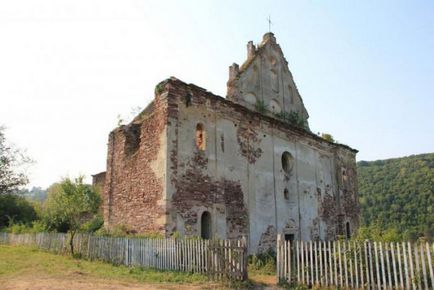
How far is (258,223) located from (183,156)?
5582 mm

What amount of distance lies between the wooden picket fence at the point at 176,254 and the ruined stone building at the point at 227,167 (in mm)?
1387

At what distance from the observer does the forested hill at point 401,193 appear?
5191 cm

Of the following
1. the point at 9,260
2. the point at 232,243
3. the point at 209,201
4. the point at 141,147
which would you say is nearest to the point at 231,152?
the point at 209,201

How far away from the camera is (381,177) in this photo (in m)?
66.2

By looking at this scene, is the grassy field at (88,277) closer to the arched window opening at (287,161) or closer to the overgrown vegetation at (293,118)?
the arched window opening at (287,161)

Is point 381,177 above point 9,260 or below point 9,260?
above

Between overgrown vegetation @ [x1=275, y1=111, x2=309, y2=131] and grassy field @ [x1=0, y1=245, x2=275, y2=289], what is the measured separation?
13171 mm

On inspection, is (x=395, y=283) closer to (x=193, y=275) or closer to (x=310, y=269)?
(x=310, y=269)

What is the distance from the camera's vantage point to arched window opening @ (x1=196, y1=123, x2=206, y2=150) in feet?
52.1

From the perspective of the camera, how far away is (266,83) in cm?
2333

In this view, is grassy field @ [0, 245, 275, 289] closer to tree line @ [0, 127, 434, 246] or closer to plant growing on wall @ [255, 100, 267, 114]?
tree line @ [0, 127, 434, 246]

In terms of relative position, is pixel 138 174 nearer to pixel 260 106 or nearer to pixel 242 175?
pixel 242 175

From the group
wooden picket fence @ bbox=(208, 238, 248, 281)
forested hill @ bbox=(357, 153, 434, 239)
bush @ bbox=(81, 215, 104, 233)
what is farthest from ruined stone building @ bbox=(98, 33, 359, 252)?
forested hill @ bbox=(357, 153, 434, 239)

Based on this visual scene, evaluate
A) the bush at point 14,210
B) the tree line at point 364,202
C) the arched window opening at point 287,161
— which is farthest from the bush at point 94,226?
the bush at point 14,210
